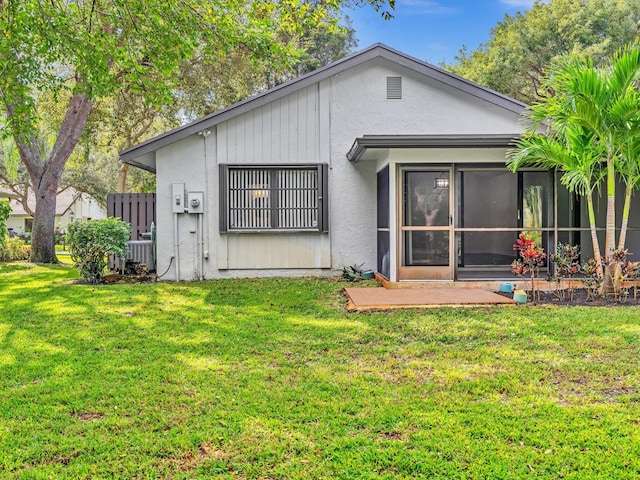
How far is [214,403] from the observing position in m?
3.17

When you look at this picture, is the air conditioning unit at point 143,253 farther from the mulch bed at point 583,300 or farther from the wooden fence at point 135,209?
the mulch bed at point 583,300

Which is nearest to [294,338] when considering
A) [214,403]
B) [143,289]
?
[214,403]

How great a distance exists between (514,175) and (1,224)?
1287cm

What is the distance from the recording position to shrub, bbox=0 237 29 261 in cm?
1467

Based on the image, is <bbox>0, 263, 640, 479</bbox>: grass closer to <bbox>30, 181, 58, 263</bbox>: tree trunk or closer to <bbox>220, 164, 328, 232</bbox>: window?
<bbox>220, 164, 328, 232</bbox>: window

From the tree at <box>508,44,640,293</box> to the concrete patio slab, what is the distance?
176cm

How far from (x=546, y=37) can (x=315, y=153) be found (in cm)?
1684

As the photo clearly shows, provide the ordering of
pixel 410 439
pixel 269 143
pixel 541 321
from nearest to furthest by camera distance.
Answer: pixel 410 439
pixel 541 321
pixel 269 143

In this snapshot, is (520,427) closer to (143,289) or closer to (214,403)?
(214,403)

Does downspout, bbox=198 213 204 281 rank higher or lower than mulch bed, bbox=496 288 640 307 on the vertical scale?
higher

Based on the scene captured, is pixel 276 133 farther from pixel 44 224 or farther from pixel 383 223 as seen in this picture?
pixel 44 224

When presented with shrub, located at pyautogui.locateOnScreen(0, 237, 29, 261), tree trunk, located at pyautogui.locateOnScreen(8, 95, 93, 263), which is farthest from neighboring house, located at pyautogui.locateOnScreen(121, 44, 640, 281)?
shrub, located at pyautogui.locateOnScreen(0, 237, 29, 261)

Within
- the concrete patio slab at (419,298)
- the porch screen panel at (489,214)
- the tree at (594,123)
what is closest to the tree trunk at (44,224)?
the concrete patio slab at (419,298)

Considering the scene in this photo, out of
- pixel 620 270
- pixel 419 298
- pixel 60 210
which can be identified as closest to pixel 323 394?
pixel 419 298
